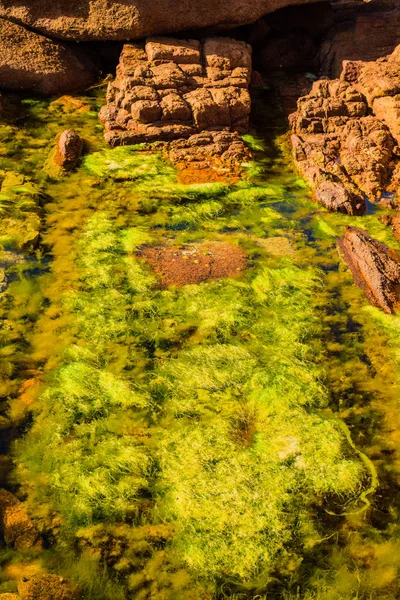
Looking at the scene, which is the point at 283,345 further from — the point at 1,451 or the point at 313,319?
the point at 1,451

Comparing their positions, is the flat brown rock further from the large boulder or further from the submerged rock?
the large boulder

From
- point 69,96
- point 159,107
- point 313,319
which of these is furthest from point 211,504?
point 69,96

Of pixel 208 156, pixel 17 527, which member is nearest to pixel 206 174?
pixel 208 156

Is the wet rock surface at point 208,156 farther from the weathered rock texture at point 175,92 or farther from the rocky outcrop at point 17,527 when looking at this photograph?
the rocky outcrop at point 17,527

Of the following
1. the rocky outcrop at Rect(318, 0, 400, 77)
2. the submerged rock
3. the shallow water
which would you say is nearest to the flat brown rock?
the shallow water

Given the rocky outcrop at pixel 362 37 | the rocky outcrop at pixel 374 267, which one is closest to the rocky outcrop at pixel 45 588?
the rocky outcrop at pixel 374 267

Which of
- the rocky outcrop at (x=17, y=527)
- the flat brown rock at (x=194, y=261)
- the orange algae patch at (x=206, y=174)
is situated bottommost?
the rocky outcrop at (x=17, y=527)
